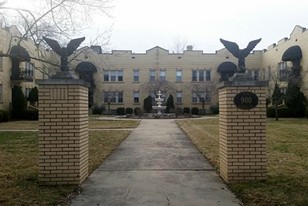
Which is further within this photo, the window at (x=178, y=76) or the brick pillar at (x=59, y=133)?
the window at (x=178, y=76)

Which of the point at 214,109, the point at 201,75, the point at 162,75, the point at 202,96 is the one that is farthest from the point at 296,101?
the point at 162,75

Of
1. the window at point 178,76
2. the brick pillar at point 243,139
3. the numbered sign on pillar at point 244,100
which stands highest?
the window at point 178,76

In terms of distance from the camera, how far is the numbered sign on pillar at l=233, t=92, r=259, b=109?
7.66 metres

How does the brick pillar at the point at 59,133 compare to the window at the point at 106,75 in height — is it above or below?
below

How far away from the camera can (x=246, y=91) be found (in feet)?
25.2

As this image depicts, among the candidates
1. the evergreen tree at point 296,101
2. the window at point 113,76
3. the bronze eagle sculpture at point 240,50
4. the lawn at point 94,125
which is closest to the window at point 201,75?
the window at point 113,76

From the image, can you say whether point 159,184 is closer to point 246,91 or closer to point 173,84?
point 246,91

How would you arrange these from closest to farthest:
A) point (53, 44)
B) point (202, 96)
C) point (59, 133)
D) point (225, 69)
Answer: point (59, 133) → point (53, 44) → point (225, 69) → point (202, 96)

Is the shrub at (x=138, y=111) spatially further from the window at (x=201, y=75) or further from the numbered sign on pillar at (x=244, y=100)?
the numbered sign on pillar at (x=244, y=100)

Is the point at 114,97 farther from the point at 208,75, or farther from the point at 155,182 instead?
the point at 155,182

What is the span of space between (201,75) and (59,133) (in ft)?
153

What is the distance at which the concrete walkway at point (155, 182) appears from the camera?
628cm

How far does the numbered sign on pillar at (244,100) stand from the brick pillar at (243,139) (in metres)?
0.05

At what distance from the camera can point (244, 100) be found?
25.1 ft
